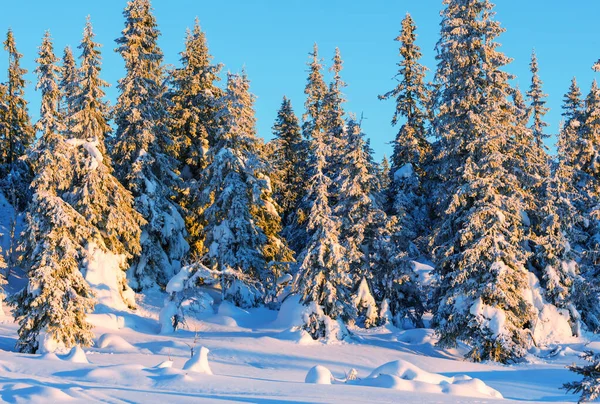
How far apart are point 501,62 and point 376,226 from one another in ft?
32.4

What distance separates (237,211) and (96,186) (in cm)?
714

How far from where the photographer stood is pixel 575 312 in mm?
28172

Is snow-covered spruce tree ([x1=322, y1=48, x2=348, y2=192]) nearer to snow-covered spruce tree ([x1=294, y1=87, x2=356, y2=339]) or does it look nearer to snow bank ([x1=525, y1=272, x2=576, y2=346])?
snow-covered spruce tree ([x1=294, y1=87, x2=356, y2=339])

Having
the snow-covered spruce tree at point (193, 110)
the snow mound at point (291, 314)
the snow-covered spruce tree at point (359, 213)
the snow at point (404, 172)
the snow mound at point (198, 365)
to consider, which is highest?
the snow-covered spruce tree at point (193, 110)

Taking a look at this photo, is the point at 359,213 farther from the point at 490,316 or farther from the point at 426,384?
the point at 426,384

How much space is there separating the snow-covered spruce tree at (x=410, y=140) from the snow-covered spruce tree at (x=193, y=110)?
11.6 m

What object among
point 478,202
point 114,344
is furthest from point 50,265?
point 478,202

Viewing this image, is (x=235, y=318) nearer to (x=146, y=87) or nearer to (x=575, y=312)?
(x=146, y=87)

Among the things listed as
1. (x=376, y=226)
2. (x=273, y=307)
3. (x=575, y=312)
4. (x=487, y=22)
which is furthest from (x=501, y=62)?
(x=273, y=307)

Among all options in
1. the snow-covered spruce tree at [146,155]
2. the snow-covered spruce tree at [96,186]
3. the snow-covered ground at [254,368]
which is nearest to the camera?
the snow-covered ground at [254,368]

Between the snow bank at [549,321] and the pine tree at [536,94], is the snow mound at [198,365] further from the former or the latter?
the pine tree at [536,94]

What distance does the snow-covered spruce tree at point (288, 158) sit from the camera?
4359cm

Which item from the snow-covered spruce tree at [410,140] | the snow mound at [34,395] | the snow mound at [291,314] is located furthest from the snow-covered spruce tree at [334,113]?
the snow mound at [34,395]

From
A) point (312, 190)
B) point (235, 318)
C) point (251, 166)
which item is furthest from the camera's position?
point (251, 166)
